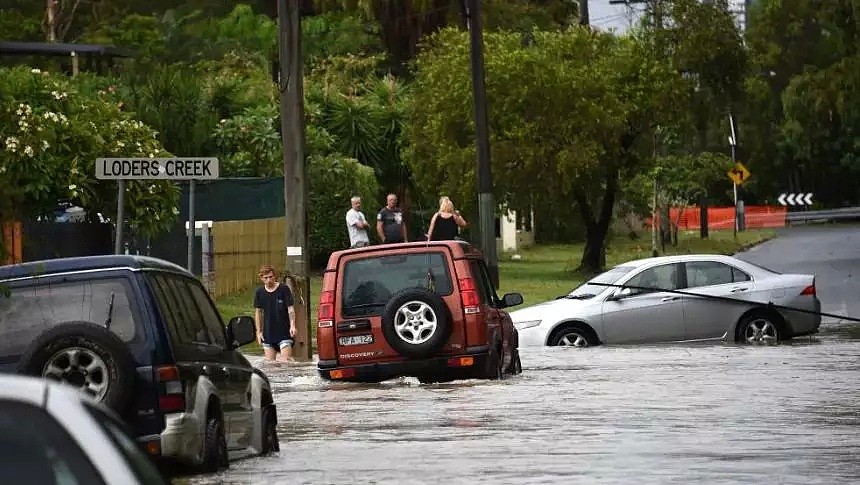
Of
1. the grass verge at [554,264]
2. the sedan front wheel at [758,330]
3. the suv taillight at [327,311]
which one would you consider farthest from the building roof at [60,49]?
the suv taillight at [327,311]

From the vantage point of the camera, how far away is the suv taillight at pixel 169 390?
11859 millimetres

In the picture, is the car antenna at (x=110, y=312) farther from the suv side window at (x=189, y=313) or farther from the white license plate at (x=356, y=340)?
the white license plate at (x=356, y=340)

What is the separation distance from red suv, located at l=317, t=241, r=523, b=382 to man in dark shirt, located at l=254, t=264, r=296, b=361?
5.11 meters

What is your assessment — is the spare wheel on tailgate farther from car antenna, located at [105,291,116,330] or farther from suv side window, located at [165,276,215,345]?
car antenna, located at [105,291,116,330]

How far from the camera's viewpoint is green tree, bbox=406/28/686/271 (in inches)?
1890

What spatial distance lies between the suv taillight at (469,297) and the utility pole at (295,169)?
21.8 feet

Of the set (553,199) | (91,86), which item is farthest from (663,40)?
(91,86)

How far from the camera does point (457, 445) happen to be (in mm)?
14734

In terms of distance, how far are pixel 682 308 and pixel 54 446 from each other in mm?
23635

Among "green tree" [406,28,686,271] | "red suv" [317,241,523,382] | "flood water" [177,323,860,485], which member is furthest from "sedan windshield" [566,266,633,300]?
"green tree" [406,28,686,271]

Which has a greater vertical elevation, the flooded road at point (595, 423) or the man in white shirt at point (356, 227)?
the man in white shirt at point (356, 227)

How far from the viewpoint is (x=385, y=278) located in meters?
21.0

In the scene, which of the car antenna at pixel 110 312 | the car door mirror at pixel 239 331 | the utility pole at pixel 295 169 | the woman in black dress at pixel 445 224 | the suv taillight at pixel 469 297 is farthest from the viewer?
the woman in black dress at pixel 445 224

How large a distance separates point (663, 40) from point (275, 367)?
94.6 feet
